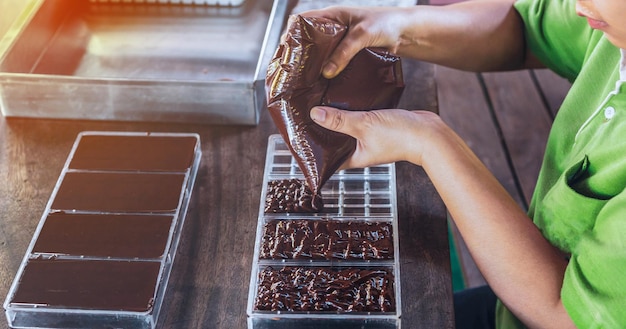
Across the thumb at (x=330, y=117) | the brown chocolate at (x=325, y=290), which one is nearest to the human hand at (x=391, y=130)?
the thumb at (x=330, y=117)

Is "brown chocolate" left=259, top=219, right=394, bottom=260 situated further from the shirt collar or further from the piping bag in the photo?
the shirt collar

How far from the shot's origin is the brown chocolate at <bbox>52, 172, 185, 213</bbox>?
1.22 m

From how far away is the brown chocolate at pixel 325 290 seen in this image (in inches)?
40.9

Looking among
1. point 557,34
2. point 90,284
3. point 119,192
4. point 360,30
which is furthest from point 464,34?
point 90,284

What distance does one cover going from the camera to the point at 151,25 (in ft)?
5.54

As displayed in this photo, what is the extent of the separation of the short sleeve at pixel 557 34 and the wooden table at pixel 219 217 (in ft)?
0.80

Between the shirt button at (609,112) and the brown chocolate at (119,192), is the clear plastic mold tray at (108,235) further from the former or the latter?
the shirt button at (609,112)

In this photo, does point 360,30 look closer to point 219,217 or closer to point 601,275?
point 219,217

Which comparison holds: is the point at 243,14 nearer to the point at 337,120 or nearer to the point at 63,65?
the point at 63,65

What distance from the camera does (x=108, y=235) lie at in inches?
45.9

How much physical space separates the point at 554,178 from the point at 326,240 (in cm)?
44

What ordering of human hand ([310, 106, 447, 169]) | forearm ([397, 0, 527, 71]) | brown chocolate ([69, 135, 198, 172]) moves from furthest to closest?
forearm ([397, 0, 527, 71]) < brown chocolate ([69, 135, 198, 172]) < human hand ([310, 106, 447, 169])

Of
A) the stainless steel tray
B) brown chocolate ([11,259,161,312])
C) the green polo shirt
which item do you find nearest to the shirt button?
the green polo shirt

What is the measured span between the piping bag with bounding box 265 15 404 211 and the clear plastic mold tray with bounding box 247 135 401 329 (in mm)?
65
